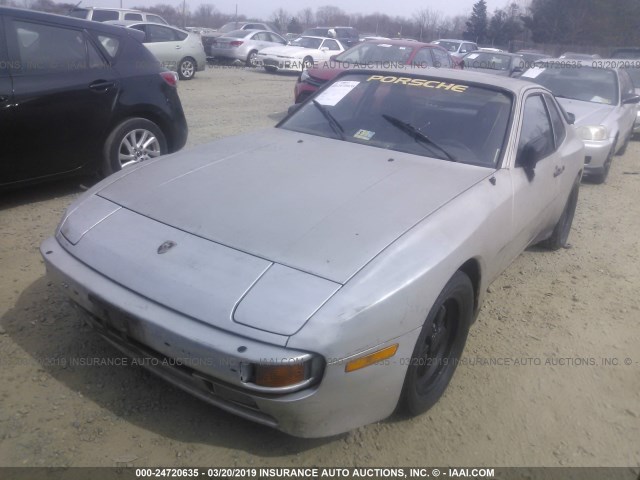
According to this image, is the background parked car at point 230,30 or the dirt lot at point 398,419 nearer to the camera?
the dirt lot at point 398,419

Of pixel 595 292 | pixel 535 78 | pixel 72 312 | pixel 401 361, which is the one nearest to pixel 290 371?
pixel 401 361

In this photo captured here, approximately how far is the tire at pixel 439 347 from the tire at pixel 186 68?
13698 millimetres

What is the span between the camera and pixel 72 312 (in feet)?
10.4

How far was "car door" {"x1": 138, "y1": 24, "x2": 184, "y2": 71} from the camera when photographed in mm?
14297

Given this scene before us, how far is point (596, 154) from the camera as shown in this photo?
6910mm

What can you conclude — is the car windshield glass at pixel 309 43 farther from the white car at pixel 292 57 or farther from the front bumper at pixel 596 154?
the front bumper at pixel 596 154

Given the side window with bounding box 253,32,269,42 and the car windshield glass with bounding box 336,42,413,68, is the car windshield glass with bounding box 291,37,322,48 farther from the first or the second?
the car windshield glass with bounding box 336,42,413,68

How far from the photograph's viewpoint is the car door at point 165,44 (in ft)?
46.9

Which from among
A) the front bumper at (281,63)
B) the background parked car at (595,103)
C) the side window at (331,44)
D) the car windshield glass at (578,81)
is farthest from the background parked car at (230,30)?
the background parked car at (595,103)

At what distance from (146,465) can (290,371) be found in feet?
2.62

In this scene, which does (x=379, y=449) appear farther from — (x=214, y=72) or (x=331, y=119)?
(x=214, y=72)

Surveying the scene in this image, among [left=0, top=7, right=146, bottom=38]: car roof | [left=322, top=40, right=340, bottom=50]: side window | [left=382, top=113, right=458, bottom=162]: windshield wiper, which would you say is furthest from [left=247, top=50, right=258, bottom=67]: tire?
[left=382, top=113, right=458, bottom=162]: windshield wiper

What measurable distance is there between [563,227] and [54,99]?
14.8 ft

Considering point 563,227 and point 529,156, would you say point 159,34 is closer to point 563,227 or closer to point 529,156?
point 563,227
